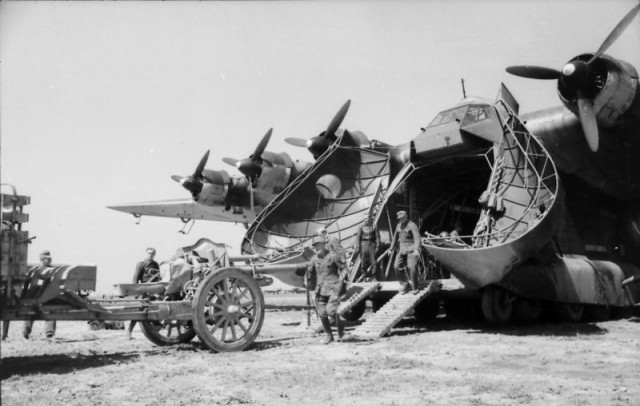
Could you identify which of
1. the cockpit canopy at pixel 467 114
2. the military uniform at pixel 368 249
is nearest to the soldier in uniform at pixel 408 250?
the military uniform at pixel 368 249

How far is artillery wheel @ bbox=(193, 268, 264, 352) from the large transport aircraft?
3.92m

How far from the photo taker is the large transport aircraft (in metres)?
11.4

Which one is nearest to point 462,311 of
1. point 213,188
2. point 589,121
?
point 589,121

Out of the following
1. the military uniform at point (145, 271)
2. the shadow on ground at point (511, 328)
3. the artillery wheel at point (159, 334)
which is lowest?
the shadow on ground at point (511, 328)

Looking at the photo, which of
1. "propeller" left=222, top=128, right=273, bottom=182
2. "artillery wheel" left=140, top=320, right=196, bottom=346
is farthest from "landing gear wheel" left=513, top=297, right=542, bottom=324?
"propeller" left=222, top=128, right=273, bottom=182

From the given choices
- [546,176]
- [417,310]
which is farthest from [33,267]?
[546,176]

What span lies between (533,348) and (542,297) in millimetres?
3633

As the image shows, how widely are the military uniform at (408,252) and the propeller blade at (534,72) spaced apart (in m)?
4.61

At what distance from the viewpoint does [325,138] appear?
60.0 ft

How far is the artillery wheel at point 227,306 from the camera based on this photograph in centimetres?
767

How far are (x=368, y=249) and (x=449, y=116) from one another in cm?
385

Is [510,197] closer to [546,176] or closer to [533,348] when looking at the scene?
[546,176]

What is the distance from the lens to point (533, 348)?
8586 mm

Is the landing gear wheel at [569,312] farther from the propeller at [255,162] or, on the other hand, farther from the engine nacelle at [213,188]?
the engine nacelle at [213,188]
